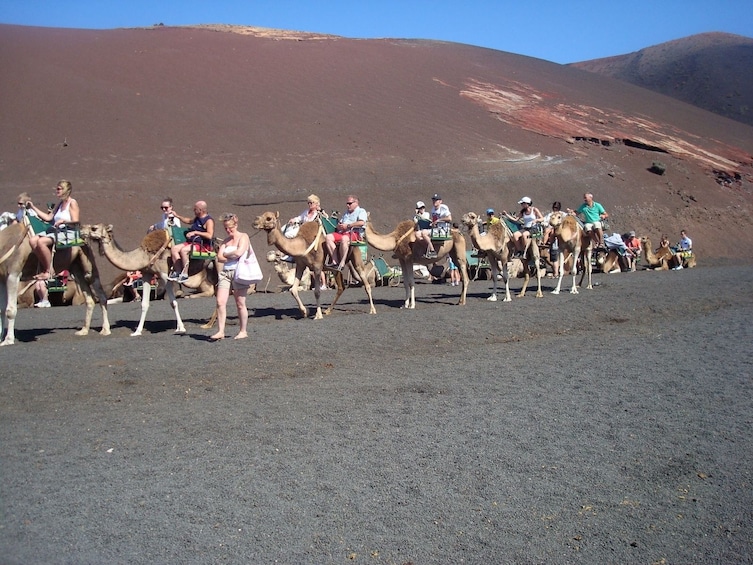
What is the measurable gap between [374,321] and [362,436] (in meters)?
7.19

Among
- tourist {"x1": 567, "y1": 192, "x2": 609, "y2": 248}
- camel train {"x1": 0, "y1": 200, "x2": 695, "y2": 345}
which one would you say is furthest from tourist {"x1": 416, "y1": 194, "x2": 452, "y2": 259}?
tourist {"x1": 567, "y1": 192, "x2": 609, "y2": 248}

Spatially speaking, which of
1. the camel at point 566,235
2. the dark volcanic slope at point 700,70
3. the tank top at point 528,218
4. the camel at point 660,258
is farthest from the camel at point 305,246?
the dark volcanic slope at point 700,70

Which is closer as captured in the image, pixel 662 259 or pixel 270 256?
pixel 270 256

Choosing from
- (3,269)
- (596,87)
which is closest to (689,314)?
(3,269)

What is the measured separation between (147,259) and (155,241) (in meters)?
0.38

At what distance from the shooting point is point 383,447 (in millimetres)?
7777

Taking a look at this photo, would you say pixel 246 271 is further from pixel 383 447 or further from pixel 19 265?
pixel 383 447

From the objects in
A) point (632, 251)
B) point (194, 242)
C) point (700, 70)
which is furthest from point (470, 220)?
point (700, 70)

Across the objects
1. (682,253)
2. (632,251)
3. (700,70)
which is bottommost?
(682,253)

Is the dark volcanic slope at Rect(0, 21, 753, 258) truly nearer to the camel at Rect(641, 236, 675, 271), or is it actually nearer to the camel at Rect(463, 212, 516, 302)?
the camel at Rect(641, 236, 675, 271)

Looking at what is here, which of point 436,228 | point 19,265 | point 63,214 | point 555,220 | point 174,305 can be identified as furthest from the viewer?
point 555,220

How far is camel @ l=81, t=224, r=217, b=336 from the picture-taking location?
14.3m

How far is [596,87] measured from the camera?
240ft

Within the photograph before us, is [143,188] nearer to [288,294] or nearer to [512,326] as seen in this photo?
[288,294]
